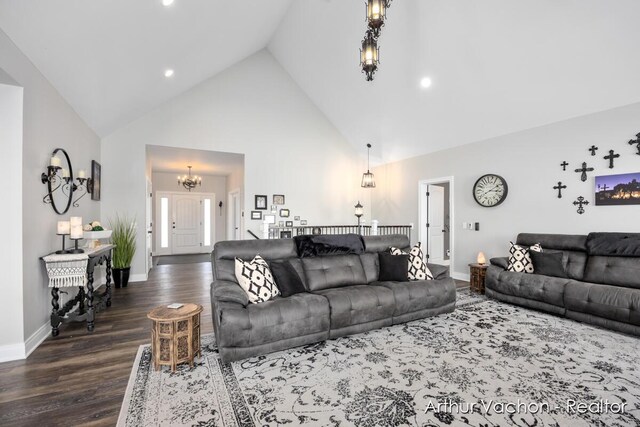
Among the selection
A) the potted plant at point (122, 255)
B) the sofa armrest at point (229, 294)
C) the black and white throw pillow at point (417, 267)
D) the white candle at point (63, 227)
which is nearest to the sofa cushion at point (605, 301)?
the black and white throw pillow at point (417, 267)

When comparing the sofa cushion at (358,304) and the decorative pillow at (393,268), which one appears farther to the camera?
the decorative pillow at (393,268)

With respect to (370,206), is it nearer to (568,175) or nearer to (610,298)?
(568,175)

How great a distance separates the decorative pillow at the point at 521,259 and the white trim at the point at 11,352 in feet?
18.1

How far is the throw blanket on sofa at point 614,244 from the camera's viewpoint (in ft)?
11.5

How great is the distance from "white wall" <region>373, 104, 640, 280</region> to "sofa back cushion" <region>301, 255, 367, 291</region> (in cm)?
304

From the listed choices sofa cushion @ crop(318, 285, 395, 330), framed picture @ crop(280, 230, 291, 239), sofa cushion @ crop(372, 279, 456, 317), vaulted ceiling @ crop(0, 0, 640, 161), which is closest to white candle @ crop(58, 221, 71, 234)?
vaulted ceiling @ crop(0, 0, 640, 161)

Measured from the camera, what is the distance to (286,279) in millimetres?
3113

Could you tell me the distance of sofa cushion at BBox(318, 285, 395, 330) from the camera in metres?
2.91

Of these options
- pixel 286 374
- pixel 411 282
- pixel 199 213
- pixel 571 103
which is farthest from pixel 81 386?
pixel 199 213

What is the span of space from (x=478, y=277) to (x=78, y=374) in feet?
16.5

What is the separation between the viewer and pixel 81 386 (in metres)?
2.16

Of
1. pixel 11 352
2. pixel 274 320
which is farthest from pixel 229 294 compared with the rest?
pixel 11 352

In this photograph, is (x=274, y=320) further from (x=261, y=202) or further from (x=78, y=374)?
(x=261, y=202)

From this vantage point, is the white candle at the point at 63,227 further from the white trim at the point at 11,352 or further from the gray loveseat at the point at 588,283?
the gray loveseat at the point at 588,283
